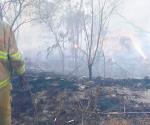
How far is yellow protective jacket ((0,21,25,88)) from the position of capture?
339 centimetres

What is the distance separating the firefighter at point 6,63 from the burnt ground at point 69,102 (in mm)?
2034

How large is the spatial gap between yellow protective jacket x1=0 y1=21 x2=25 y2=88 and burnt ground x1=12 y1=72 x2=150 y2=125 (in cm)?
209

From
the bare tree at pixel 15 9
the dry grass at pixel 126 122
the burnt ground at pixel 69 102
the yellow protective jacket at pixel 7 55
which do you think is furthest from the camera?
the bare tree at pixel 15 9

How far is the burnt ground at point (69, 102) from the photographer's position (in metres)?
6.84

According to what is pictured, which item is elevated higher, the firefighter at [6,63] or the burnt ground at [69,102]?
the firefighter at [6,63]

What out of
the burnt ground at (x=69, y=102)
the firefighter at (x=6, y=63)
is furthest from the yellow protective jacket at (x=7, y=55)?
the burnt ground at (x=69, y=102)

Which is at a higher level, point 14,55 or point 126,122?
point 14,55

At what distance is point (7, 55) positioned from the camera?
3.42 m

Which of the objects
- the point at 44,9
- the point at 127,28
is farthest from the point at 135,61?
the point at 127,28

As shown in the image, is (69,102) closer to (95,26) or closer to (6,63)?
(6,63)

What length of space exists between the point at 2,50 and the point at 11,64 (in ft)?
0.68

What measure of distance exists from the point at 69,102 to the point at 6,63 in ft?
15.7

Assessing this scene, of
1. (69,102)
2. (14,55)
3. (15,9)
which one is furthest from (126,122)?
(15,9)

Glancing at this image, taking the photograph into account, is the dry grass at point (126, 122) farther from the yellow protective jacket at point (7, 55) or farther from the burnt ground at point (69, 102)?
the yellow protective jacket at point (7, 55)
